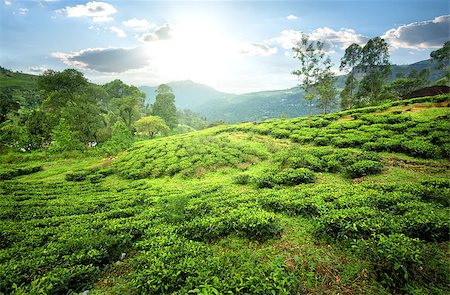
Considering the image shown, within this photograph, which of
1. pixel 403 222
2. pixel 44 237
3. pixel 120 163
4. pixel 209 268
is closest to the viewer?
pixel 209 268

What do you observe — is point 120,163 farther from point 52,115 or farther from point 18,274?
point 52,115

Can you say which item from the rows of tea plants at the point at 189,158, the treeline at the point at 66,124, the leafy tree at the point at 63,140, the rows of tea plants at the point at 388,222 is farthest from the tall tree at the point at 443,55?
the leafy tree at the point at 63,140

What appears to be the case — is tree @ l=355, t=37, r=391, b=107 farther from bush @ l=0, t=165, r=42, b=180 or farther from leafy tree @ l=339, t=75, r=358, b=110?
bush @ l=0, t=165, r=42, b=180

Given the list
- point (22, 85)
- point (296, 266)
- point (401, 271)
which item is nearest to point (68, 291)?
point (296, 266)

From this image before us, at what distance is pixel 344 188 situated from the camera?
9945 millimetres

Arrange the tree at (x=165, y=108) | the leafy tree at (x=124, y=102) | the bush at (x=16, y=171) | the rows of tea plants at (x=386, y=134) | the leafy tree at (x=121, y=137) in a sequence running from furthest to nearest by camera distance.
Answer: the tree at (x=165, y=108)
the leafy tree at (x=124, y=102)
the leafy tree at (x=121, y=137)
the bush at (x=16, y=171)
the rows of tea plants at (x=386, y=134)

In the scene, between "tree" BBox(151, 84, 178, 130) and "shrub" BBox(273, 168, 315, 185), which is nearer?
"shrub" BBox(273, 168, 315, 185)

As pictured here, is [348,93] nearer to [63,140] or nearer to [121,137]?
[121,137]

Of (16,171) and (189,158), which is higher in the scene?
(189,158)

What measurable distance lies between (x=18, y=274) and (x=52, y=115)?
4728cm

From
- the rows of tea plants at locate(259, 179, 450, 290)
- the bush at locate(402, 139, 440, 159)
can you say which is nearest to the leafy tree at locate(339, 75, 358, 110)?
the bush at locate(402, 139, 440, 159)

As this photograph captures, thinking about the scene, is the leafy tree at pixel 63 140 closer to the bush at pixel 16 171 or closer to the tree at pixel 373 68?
the bush at pixel 16 171

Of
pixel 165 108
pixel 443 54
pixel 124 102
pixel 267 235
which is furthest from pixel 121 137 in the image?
pixel 443 54

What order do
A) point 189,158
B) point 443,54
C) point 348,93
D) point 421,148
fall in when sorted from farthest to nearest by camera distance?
point 348,93 → point 443,54 → point 189,158 → point 421,148
